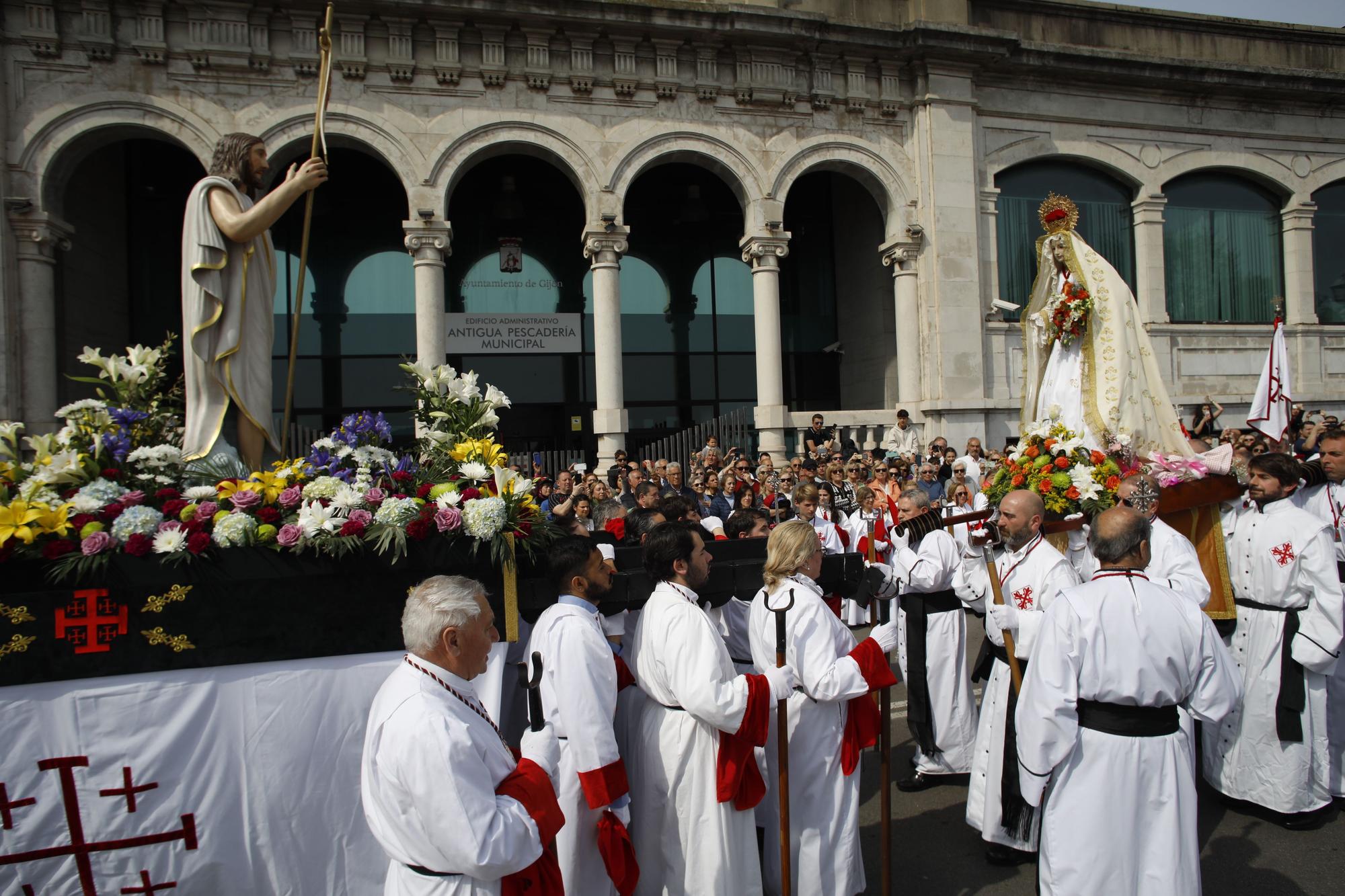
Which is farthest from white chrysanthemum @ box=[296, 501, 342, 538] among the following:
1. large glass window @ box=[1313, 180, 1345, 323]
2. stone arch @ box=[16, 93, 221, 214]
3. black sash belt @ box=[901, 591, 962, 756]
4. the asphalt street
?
large glass window @ box=[1313, 180, 1345, 323]

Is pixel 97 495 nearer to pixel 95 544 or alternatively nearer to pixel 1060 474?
pixel 95 544

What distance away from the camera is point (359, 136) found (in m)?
14.5

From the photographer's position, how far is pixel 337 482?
12.7 feet

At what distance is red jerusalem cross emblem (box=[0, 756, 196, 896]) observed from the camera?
343 cm

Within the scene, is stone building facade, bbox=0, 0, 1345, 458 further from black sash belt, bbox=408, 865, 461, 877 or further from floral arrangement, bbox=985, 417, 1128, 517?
black sash belt, bbox=408, 865, 461, 877

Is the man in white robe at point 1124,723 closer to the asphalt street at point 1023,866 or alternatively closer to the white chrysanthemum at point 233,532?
the asphalt street at point 1023,866

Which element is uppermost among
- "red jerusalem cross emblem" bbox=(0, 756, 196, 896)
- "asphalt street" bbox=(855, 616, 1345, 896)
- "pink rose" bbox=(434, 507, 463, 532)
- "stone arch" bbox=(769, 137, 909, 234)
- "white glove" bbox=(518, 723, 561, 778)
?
"stone arch" bbox=(769, 137, 909, 234)

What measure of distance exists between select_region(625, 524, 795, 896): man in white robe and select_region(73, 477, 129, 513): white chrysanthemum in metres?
2.38

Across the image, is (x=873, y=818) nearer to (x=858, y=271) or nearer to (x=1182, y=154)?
(x=858, y=271)

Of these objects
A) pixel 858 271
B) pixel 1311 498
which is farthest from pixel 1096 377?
pixel 858 271

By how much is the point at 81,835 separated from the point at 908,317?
15689mm

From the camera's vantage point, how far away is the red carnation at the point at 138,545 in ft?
11.4

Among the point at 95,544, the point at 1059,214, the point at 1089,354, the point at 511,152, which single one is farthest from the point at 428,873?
the point at 511,152

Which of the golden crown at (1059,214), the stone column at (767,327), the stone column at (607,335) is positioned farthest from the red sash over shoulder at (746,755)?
the stone column at (767,327)
